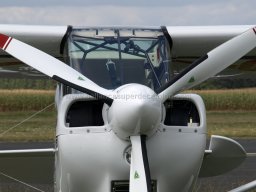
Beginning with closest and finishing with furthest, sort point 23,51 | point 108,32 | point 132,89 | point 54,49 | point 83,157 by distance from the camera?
point 132,89 < point 83,157 < point 23,51 < point 108,32 < point 54,49

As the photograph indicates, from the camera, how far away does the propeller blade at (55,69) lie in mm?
6328

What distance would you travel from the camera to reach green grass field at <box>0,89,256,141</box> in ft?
73.1

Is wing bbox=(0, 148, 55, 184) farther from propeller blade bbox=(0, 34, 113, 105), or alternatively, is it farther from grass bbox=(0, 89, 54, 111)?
grass bbox=(0, 89, 54, 111)

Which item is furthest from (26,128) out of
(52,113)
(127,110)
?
(127,110)

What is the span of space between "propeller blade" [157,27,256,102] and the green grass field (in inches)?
562

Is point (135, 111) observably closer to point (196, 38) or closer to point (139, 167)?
point (139, 167)

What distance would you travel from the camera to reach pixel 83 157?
637 centimetres

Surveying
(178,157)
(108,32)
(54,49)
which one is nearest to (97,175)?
(178,157)

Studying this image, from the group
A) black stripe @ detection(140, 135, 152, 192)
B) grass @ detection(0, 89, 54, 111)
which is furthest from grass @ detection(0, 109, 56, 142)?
black stripe @ detection(140, 135, 152, 192)

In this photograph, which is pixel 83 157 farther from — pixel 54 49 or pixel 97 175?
pixel 54 49

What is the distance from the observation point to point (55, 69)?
6.63 metres

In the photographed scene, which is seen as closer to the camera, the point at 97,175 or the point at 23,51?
the point at 97,175

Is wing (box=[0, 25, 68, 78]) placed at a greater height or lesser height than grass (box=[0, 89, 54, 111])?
lesser

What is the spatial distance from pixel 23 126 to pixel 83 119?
60.5 feet
